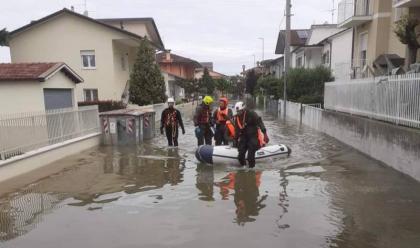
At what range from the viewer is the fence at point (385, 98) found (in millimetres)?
9203

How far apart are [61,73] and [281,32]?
39784 mm

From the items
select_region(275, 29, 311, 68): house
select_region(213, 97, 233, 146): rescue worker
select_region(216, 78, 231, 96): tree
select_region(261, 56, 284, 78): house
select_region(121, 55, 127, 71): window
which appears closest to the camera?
select_region(213, 97, 233, 146): rescue worker

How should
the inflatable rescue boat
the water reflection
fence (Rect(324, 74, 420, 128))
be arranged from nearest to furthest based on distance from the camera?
1. the water reflection
2. fence (Rect(324, 74, 420, 128))
3. the inflatable rescue boat

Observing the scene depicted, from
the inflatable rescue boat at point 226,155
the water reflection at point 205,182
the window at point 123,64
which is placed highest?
the window at point 123,64

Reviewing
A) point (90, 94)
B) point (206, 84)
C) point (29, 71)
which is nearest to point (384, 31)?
point (29, 71)

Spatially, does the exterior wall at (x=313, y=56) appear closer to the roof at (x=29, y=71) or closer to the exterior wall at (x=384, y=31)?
the exterior wall at (x=384, y=31)

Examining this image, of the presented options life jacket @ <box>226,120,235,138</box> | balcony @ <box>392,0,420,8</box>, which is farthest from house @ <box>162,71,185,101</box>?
life jacket @ <box>226,120,235,138</box>

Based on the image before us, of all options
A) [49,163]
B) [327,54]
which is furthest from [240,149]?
[327,54]

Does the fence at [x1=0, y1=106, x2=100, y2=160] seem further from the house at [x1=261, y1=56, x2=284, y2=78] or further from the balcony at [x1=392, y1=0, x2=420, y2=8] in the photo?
the house at [x1=261, y1=56, x2=284, y2=78]

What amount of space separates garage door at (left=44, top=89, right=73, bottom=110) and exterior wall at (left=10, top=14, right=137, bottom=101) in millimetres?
A: 9490

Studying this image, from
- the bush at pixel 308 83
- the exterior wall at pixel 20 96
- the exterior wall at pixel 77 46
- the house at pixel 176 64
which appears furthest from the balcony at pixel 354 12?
the house at pixel 176 64

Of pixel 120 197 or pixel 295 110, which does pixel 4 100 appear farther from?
pixel 295 110

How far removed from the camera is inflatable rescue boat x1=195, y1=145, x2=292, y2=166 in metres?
10.3

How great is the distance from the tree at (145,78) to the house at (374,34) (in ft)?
38.7
